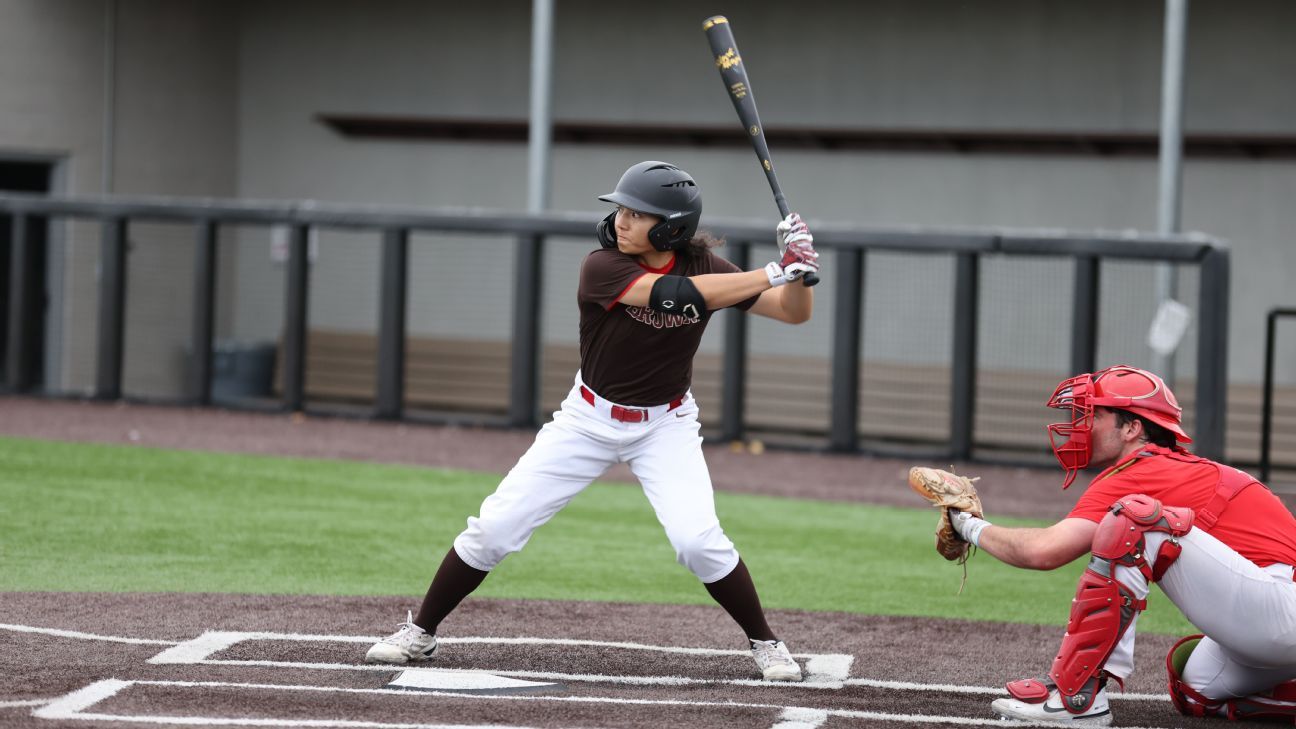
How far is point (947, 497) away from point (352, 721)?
1.80 m

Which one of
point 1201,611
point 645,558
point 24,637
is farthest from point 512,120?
point 1201,611

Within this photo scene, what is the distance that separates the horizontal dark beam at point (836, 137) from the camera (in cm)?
1497

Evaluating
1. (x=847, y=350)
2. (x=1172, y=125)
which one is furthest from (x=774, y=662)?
(x=1172, y=125)

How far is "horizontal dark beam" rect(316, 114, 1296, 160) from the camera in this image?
1497 centimetres

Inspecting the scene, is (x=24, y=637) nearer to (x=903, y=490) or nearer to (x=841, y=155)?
(x=903, y=490)

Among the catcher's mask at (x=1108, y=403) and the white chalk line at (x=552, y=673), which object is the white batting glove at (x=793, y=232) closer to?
the catcher's mask at (x=1108, y=403)

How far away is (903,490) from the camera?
432 inches

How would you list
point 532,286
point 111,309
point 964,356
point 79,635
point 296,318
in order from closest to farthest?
1. point 79,635
2. point 964,356
3. point 532,286
4. point 296,318
5. point 111,309

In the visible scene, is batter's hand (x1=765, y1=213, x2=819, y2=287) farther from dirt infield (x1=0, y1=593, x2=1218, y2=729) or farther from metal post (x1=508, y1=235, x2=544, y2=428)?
metal post (x1=508, y1=235, x2=544, y2=428)

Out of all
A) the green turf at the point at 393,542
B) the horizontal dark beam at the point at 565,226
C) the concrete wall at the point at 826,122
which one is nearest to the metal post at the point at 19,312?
the horizontal dark beam at the point at 565,226

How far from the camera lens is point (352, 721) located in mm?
4500

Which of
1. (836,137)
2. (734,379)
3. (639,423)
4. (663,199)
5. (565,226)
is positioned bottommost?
(734,379)

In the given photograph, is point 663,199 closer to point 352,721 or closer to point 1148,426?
point 1148,426

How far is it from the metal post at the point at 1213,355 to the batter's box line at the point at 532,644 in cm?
638
